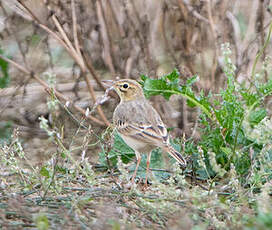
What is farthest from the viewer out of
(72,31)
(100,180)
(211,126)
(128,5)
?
(128,5)

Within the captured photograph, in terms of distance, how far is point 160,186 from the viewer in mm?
2824

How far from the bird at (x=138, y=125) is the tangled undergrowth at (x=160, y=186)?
129mm

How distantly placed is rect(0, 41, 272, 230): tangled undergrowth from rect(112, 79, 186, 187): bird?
13 cm

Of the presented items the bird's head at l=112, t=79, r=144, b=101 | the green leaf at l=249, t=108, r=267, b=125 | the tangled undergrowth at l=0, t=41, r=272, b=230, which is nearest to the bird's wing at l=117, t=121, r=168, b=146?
the tangled undergrowth at l=0, t=41, r=272, b=230

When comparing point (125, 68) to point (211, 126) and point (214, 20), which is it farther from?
point (211, 126)

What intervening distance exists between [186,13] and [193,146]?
8.02 feet

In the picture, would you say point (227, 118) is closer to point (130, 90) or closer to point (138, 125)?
point (138, 125)

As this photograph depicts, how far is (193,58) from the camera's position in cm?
630

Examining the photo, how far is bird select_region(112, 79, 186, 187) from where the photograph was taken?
379cm

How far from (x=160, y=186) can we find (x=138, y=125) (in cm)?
122

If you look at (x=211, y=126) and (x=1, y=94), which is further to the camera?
(x=1, y=94)

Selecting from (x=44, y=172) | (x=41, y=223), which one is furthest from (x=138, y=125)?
(x=41, y=223)

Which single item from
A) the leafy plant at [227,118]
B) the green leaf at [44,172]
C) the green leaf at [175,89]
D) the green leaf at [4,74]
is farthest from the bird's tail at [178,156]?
the green leaf at [4,74]

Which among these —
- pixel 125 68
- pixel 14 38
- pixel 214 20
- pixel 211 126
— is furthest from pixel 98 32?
pixel 211 126
